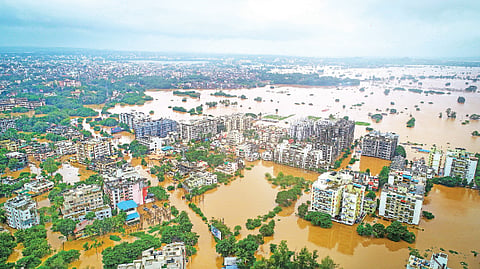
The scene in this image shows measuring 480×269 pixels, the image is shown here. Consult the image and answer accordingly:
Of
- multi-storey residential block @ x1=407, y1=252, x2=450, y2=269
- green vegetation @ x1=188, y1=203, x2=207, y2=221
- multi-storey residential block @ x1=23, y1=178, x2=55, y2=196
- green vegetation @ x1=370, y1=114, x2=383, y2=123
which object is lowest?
green vegetation @ x1=188, y1=203, x2=207, y2=221

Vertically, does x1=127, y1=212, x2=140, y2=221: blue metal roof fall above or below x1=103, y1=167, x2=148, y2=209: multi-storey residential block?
below

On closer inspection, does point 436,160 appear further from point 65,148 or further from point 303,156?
point 65,148

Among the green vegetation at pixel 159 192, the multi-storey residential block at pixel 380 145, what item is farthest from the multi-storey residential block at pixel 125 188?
the multi-storey residential block at pixel 380 145

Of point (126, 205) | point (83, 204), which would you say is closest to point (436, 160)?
point (126, 205)

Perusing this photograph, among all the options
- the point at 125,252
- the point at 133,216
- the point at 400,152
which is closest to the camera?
the point at 125,252

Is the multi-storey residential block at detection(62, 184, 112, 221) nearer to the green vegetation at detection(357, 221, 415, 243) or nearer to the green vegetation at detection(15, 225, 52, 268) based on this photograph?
the green vegetation at detection(15, 225, 52, 268)

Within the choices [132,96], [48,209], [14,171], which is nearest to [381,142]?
[48,209]

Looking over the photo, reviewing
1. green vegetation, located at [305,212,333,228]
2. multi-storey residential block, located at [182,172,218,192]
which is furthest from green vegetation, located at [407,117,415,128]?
multi-storey residential block, located at [182,172,218,192]
